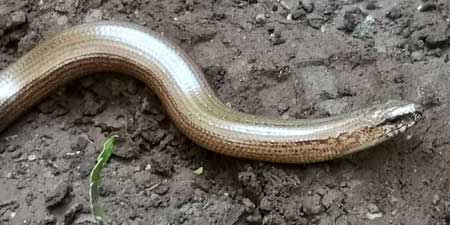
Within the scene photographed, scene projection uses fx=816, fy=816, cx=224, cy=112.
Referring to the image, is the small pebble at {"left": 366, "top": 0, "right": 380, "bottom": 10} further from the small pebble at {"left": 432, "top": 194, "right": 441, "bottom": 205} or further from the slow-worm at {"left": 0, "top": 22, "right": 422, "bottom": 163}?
the small pebble at {"left": 432, "top": 194, "right": 441, "bottom": 205}

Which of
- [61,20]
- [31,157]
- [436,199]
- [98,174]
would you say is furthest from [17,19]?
[436,199]

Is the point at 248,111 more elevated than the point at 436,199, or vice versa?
the point at 248,111

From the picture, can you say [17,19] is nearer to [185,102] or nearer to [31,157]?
[31,157]

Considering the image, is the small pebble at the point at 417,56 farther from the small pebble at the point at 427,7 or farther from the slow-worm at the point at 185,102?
the slow-worm at the point at 185,102

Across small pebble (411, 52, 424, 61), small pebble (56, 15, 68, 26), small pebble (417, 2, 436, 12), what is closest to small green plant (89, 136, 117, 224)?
small pebble (56, 15, 68, 26)

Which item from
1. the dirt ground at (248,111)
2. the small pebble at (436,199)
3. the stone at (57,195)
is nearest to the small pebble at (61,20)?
the dirt ground at (248,111)

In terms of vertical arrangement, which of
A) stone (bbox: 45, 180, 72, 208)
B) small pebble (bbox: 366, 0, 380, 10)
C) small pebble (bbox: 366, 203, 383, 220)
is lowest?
small pebble (bbox: 366, 203, 383, 220)

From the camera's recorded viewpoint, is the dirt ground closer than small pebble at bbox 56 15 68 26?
Yes
